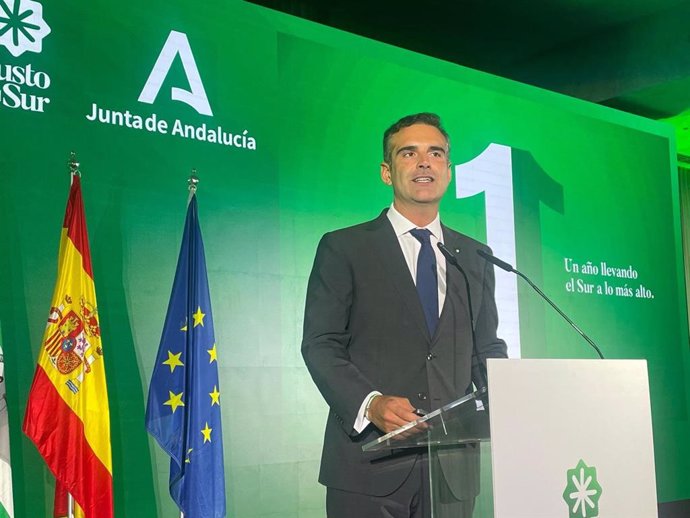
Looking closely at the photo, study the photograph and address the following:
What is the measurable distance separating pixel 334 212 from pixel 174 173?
1.01 meters

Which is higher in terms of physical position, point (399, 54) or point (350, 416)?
point (399, 54)

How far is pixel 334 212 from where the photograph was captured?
17.0ft

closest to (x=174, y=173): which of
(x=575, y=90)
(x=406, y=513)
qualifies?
(x=406, y=513)

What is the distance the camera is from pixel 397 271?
4.51m

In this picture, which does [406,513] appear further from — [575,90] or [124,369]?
[575,90]

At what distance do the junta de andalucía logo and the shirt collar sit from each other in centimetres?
244

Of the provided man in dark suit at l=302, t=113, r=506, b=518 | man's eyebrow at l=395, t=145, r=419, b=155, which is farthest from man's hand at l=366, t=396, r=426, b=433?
man's eyebrow at l=395, t=145, r=419, b=155

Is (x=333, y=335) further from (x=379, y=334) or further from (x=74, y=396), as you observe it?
(x=74, y=396)

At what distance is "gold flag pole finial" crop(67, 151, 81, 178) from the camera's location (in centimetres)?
416

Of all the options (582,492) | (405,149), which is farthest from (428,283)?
(582,492)

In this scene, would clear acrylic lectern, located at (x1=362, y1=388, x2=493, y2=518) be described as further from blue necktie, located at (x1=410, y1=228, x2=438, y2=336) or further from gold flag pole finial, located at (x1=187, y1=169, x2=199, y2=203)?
gold flag pole finial, located at (x1=187, y1=169, x2=199, y2=203)

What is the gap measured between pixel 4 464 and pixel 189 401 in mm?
829

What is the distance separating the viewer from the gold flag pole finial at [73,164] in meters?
4.16

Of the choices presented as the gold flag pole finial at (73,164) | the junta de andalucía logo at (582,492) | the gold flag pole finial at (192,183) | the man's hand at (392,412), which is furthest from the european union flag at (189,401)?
the junta de andalucía logo at (582,492)
